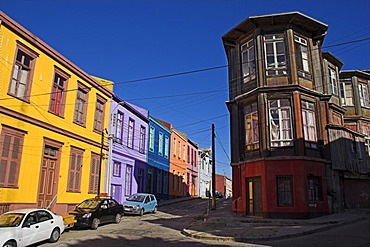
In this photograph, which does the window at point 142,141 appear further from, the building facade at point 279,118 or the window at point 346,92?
the window at point 346,92

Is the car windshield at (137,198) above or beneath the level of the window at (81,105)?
beneath

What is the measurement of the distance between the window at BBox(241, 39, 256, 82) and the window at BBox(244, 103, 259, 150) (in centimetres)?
202

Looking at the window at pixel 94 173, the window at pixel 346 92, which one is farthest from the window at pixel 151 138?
the window at pixel 346 92

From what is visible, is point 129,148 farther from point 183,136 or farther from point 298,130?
point 183,136

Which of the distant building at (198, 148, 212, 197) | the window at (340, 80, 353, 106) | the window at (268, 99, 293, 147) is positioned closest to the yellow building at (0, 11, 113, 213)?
the window at (268, 99, 293, 147)

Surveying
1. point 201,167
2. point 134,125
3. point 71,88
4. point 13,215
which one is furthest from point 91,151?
point 201,167

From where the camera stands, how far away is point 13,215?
38.5 feet

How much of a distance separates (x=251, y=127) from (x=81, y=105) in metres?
11.4

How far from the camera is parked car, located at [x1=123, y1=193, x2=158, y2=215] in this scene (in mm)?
22344

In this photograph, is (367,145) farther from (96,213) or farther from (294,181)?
(96,213)

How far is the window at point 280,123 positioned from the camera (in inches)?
746

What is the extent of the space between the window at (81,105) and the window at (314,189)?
48.7ft

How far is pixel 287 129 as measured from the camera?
19.2m

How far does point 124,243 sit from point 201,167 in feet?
136
